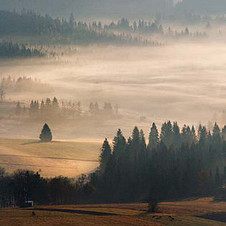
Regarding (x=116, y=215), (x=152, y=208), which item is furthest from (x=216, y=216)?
(x=116, y=215)

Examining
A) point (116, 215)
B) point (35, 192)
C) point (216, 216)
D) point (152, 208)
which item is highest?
point (35, 192)

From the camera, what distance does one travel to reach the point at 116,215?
14775cm

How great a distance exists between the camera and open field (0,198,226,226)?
136m

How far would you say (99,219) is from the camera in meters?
140

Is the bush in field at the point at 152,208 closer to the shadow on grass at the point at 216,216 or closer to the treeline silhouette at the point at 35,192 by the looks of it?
the shadow on grass at the point at 216,216

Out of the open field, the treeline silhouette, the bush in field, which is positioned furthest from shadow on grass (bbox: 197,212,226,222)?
the treeline silhouette

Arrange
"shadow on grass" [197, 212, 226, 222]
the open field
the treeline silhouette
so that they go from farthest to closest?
the treeline silhouette < "shadow on grass" [197, 212, 226, 222] < the open field

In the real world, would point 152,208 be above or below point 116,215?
above

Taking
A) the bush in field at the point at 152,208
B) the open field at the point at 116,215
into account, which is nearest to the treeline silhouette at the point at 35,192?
the open field at the point at 116,215

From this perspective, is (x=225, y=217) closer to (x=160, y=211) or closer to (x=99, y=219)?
(x=160, y=211)

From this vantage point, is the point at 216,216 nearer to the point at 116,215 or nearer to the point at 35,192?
the point at 116,215

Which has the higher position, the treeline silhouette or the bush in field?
the treeline silhouette

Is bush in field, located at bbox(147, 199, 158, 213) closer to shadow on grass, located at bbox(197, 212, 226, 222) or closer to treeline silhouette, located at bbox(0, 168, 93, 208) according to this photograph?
shadow on grass, located at bbox(197, 212, 226, 222)

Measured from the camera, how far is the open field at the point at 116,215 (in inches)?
5369
